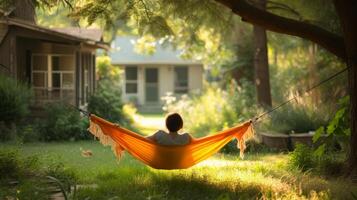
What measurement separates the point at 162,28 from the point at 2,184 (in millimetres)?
4378

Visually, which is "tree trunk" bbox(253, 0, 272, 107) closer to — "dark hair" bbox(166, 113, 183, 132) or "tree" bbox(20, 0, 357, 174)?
"tree" bbox(20, 0, 357, 174)

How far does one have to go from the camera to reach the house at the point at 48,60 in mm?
16266

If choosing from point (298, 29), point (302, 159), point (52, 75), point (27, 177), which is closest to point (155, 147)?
point (27, 177)

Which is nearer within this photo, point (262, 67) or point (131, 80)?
point (262, 67)

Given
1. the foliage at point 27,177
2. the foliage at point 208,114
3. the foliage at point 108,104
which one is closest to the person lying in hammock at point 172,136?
the foliage at point 27,177

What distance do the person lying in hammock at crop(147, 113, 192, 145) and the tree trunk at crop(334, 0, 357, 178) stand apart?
2.38m

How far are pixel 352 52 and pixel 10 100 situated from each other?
30.1 feet

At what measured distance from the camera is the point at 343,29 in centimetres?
842

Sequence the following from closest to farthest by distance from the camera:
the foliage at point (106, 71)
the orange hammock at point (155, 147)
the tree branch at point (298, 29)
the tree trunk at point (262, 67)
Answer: the orange hammock at point (155, 147) → the tree branch at point (298, 29) → the tree trunk at point (262, 67) → the foliage at point (106, 71)

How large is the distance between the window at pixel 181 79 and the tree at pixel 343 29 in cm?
2461

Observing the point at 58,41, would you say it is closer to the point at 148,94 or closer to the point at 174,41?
the point at 174,41

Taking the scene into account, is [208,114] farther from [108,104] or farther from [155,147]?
[155,147]

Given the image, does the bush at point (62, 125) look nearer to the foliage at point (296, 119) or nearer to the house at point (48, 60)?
the house at point (48, 60)

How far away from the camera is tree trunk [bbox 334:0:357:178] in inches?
326
